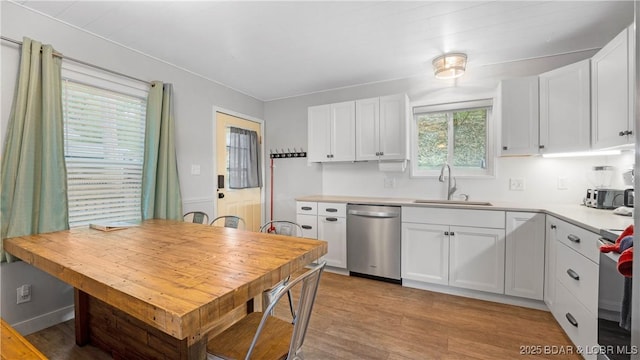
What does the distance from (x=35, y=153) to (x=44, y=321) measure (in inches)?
50.9

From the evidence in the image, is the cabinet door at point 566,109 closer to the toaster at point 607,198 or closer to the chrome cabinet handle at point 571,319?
the toaster at point 607,198

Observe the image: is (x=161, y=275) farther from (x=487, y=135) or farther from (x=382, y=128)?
(x=487, y=135)

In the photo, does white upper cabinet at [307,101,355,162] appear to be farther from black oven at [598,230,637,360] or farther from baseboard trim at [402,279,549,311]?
black oven at [598,230,637,360]

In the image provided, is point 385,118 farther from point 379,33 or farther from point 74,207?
point 74,207

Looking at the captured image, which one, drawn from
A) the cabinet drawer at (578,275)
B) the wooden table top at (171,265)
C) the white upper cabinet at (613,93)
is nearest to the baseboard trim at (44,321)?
the wooden table top at (171,265)

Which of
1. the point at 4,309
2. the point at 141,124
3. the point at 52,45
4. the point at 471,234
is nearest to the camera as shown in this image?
the point at 4,309

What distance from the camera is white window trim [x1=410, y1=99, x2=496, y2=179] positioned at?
300 cm

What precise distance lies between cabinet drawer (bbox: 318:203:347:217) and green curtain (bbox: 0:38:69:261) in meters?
2.30

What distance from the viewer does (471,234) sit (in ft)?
8.32

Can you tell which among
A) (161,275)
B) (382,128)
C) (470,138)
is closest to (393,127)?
(382,128)

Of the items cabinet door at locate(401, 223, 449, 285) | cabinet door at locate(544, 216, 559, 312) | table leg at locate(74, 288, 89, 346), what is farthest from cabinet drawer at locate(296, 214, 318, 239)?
cabinet door at locate(544, 216, 559, 312)

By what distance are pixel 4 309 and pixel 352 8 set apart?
3.31 meters

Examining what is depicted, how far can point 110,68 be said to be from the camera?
2.45 meters

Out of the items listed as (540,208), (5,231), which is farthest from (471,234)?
(5,231)
